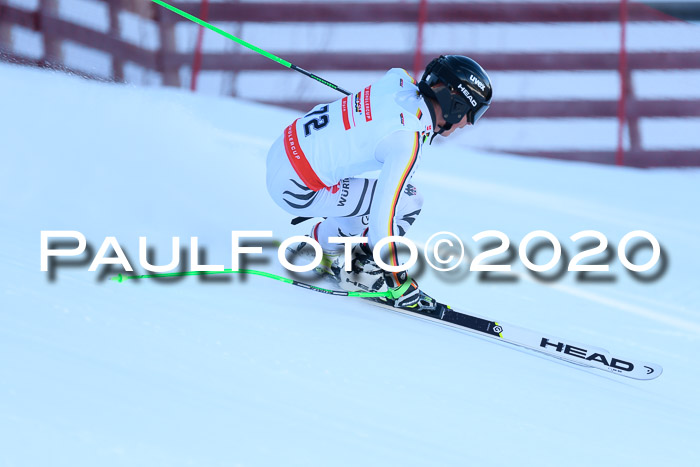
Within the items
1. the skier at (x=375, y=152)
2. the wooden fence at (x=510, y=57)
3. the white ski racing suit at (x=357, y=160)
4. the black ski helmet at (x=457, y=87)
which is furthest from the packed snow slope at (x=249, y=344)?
the wooden fence at (x=510, y=57)

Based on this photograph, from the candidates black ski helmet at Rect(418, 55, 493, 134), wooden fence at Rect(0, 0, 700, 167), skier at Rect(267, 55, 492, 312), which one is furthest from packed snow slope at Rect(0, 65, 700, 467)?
wooden fence at Rect(0, 0, 700, 167)

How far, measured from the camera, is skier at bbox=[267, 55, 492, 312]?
2.62 meters

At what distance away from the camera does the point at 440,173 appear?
6.16 m

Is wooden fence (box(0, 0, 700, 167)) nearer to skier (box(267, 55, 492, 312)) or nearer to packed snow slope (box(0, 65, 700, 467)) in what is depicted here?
packed snow slope (box(0, 65, 700, 467))

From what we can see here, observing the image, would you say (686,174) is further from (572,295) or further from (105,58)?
(105,58)

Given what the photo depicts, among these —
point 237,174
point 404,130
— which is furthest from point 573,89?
point 404,130

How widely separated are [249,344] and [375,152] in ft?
2.92

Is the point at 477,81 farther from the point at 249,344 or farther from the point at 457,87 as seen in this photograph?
the point at 249,344

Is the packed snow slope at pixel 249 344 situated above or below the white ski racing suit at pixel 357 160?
below

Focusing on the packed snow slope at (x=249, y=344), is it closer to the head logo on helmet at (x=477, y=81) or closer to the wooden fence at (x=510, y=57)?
the head logo on helmet at (x=477, y=81)

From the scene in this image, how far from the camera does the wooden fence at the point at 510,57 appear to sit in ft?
26.0

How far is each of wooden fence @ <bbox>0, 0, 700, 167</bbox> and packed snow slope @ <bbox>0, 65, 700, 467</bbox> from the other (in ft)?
9.36

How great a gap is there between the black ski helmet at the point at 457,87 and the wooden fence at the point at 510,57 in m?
5.30

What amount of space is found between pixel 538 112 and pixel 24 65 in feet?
16.4
